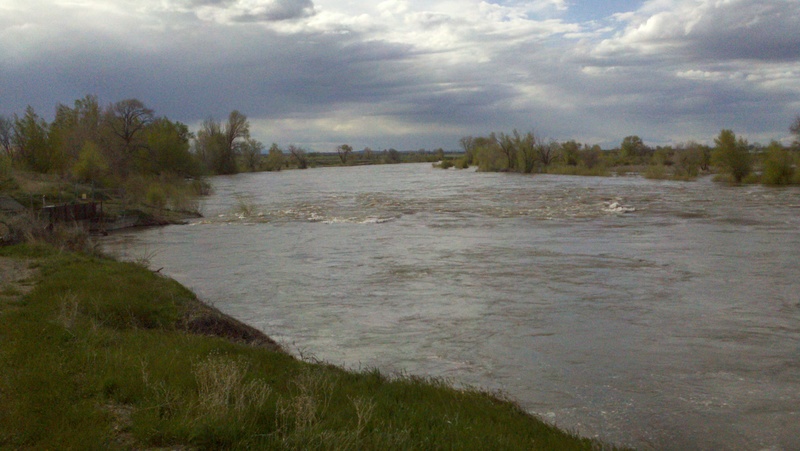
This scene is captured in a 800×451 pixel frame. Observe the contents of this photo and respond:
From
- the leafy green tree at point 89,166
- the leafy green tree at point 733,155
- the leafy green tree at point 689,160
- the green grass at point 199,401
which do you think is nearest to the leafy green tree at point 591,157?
the leafy green tree at point 689,160

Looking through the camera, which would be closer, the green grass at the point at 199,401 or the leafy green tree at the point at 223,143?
the green grass at the point at 199,401

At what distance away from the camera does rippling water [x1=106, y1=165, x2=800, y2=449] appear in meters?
9.41

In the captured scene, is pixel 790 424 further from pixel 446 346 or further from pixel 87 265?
pixel 87 265

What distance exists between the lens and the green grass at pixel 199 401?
5.49m

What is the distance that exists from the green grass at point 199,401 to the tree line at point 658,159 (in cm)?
5495

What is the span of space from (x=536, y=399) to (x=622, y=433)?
155cm

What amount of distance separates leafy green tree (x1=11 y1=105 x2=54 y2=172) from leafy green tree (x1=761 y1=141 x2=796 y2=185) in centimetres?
5659

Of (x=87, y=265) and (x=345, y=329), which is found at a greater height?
(x=87, y=265)

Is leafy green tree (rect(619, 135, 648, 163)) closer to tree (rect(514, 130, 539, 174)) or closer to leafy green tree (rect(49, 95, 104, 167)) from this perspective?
tree (rect(514, 130, 539, 174))

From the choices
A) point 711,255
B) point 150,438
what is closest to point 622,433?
point 150,438

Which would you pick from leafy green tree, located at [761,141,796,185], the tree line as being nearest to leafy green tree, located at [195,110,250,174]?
the tree line

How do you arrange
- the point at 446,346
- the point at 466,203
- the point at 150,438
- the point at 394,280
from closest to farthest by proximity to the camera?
the point at 150,438 → the point at 446,346 → the point at 394,280 → the point at 466,203

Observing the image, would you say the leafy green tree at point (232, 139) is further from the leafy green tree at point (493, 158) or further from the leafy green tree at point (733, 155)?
the leafy green tree at point (733, 155)

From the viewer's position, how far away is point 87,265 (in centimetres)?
1547
